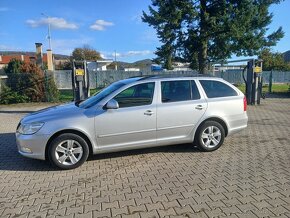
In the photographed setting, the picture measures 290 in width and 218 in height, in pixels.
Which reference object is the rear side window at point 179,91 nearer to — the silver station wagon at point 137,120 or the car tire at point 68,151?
the silver station wagon at point 137,120

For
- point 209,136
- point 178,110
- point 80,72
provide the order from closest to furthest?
point 178,110 < point 209,136 < point 80,72

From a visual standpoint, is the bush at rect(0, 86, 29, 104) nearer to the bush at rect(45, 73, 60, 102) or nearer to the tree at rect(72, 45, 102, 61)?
the bush at rect(45, 73, 60, 102)

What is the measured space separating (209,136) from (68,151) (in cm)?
286

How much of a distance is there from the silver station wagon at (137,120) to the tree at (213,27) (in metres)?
13.4

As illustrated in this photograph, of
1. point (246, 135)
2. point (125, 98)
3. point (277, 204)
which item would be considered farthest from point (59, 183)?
point (246, 135)

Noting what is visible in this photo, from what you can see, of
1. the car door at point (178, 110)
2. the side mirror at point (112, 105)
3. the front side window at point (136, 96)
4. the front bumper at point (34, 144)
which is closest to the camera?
the front bumper at point (34, 144)

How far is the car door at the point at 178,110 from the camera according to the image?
18.4 ft

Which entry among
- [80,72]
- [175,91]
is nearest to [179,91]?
[175,91]

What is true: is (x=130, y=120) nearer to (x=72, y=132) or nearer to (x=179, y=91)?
(x=72, y=132)

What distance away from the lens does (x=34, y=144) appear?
4.98 m

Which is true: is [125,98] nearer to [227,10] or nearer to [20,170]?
[20,170]

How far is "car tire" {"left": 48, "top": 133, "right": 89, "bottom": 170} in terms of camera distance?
5012mm

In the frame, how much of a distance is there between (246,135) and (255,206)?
4112 millimetres

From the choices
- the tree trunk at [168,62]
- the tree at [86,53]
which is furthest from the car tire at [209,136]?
the tree at [86,53]
